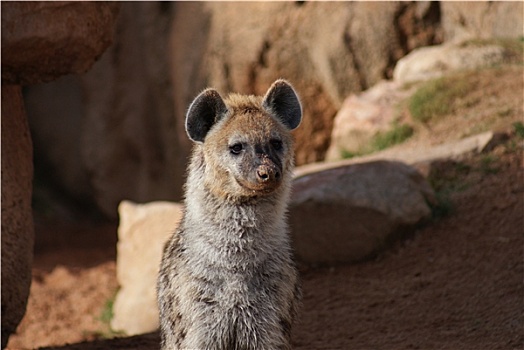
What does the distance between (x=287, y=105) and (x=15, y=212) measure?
9.65 feet

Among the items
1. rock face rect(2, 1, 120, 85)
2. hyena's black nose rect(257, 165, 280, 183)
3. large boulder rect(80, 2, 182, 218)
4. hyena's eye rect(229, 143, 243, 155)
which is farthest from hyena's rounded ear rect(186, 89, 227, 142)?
large boulder rect(80, 2, 182, 218)

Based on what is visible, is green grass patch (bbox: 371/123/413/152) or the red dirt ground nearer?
the red dirt ground

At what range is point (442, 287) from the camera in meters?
7.09

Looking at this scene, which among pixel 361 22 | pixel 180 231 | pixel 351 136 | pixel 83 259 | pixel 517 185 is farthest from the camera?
pixel 83 259

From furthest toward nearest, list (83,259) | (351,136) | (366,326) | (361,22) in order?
(83,259) < (361,22) < (351,136) < (366,326)

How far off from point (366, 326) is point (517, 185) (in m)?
2.08

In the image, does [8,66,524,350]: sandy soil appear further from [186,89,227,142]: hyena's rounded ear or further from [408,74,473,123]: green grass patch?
[186,89,227,142]: hyena's rounded ear

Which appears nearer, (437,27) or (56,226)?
(437,27)

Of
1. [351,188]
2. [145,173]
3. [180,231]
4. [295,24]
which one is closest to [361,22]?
[295,24]

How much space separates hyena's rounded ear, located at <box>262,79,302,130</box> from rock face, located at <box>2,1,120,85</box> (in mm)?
2125

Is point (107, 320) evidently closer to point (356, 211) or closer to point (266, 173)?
point (356, 211)

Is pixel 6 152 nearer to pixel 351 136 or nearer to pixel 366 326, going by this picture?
pixel 366 326

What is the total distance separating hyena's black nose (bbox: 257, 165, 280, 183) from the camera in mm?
4715

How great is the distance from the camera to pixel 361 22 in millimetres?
11078
